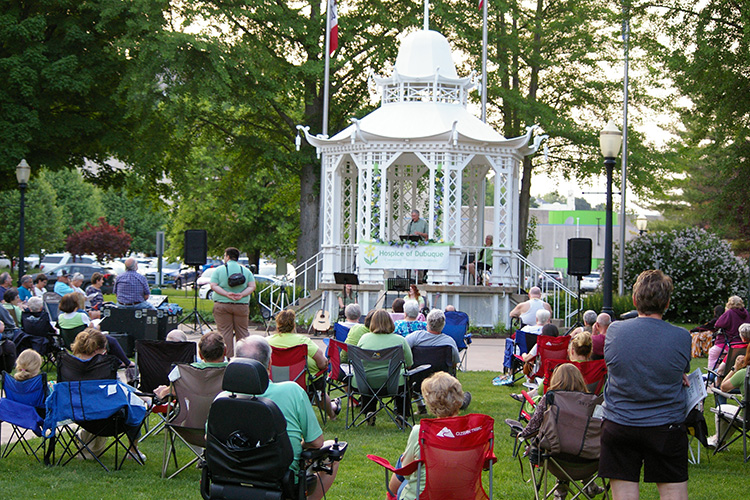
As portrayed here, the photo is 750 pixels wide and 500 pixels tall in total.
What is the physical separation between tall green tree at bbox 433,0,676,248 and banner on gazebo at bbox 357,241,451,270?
29.3ft

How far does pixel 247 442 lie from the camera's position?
4414mm

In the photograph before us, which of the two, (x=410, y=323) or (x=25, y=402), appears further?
(x=410, y=323)

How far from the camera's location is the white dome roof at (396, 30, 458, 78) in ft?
69.7

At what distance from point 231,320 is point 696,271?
1641 centimetres

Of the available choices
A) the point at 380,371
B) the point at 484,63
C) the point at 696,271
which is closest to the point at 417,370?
the point at 380,371

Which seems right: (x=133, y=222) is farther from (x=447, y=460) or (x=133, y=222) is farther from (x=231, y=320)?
(x=447, y=460)

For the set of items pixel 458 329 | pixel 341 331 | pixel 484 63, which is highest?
pixel 484 63

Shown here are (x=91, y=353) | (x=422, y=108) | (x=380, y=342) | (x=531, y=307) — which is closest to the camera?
(x=91, y=353)

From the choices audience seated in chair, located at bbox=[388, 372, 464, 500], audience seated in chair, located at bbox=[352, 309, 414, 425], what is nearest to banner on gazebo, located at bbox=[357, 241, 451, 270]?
audience seated in chair, located at bbox=[352, 309, 414, 425]

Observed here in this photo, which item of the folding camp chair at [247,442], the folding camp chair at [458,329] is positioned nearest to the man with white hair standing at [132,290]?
the folding camp chair at [458,329]

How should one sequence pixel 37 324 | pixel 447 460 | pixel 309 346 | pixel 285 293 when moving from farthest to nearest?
1. pixel 285 293
2. pixel 37 324
3. pixel 309 346
4. pixel 447 460

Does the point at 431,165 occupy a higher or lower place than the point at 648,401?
higher

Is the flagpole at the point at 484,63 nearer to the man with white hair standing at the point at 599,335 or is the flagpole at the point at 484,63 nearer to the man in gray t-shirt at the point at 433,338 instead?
the man with white hair standing at the point at 599,335

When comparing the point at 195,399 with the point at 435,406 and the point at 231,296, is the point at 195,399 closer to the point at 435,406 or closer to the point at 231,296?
the point at 435,406
